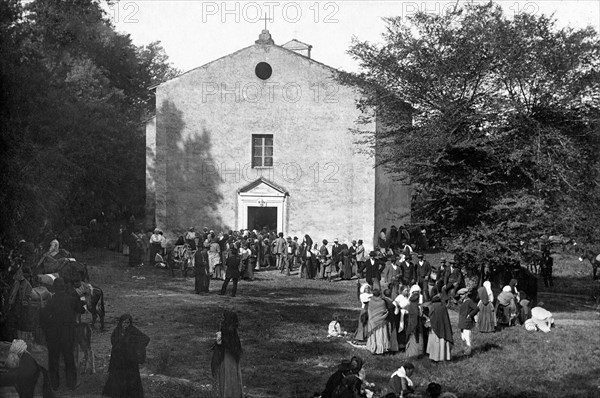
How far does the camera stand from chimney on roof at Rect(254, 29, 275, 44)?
30.0 m

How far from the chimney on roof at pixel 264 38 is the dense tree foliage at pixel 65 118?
639cm

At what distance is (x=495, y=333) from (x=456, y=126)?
20.4 feet

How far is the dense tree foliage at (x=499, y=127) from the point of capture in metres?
20.1

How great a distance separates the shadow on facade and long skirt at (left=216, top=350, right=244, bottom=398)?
2120cm

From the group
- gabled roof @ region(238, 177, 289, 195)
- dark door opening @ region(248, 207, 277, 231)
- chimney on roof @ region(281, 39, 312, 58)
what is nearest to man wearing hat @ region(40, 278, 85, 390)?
gabled roof @ region(238, 177, 289, 195)

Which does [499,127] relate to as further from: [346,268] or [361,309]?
[346,268]

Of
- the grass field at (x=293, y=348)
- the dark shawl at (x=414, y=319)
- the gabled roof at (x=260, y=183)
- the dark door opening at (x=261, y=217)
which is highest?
the gabled roof at (x=260, y=183)

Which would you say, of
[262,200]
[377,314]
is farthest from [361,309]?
[262,200]

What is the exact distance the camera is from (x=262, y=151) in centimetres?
3050

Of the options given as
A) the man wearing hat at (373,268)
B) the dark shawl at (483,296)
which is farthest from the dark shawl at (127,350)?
the man wearing hat at (373,268)

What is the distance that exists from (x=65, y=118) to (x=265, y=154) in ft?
29.8

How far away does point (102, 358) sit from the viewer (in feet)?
40.4

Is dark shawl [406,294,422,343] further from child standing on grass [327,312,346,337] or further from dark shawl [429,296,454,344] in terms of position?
child standing on grass [327,312,346,337]

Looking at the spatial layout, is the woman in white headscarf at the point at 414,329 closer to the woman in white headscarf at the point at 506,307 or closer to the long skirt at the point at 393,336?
the long skirt at the point at 393,336
